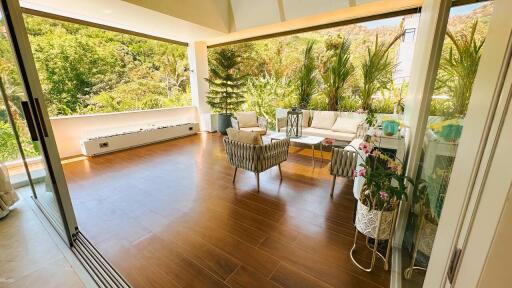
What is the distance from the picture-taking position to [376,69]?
168 inches

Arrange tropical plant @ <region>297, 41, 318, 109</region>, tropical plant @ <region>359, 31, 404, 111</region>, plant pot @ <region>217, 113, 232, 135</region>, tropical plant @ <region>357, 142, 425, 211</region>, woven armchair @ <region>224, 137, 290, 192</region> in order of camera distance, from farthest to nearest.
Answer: plant pot @ <region>217, 113, 232, 135</region> → tropical plant @ <region>297, 41, 318, 109</region> → tropical plant @ <region>359, 31, 404, 111</region> → woven armchair @ <region>224, 137, 290, 192</region> → tropical plant @ <region>357, 142, 425, 211</region>

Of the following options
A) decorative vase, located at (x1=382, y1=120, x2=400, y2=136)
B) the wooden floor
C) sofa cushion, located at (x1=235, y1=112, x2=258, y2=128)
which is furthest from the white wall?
decorative vase, located at (x1=382, y1=120, x2=400, y2=136)

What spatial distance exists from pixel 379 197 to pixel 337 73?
146 inches

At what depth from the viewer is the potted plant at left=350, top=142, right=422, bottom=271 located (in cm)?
154

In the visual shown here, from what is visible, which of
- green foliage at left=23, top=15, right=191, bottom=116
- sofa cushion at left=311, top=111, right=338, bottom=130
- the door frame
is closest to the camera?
the door frame

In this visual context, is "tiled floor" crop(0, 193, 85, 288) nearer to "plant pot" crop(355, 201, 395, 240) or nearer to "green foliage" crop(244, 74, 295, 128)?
"plant pot" crop(355, 201, 395, 240)

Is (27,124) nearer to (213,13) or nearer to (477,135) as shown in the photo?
(477,135)

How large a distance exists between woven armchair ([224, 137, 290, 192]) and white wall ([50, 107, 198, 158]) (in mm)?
3552

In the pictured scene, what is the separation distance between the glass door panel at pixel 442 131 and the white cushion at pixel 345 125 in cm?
292

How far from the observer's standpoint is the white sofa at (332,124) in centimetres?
429

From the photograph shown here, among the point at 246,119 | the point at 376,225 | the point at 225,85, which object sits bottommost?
the point at 376,225

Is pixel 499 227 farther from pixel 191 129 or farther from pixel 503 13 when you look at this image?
pixel 191 129

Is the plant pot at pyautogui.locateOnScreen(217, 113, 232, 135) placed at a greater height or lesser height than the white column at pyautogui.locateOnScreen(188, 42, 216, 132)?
lesser

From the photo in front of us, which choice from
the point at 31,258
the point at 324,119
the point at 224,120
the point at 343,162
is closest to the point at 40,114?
the point at 31,258
